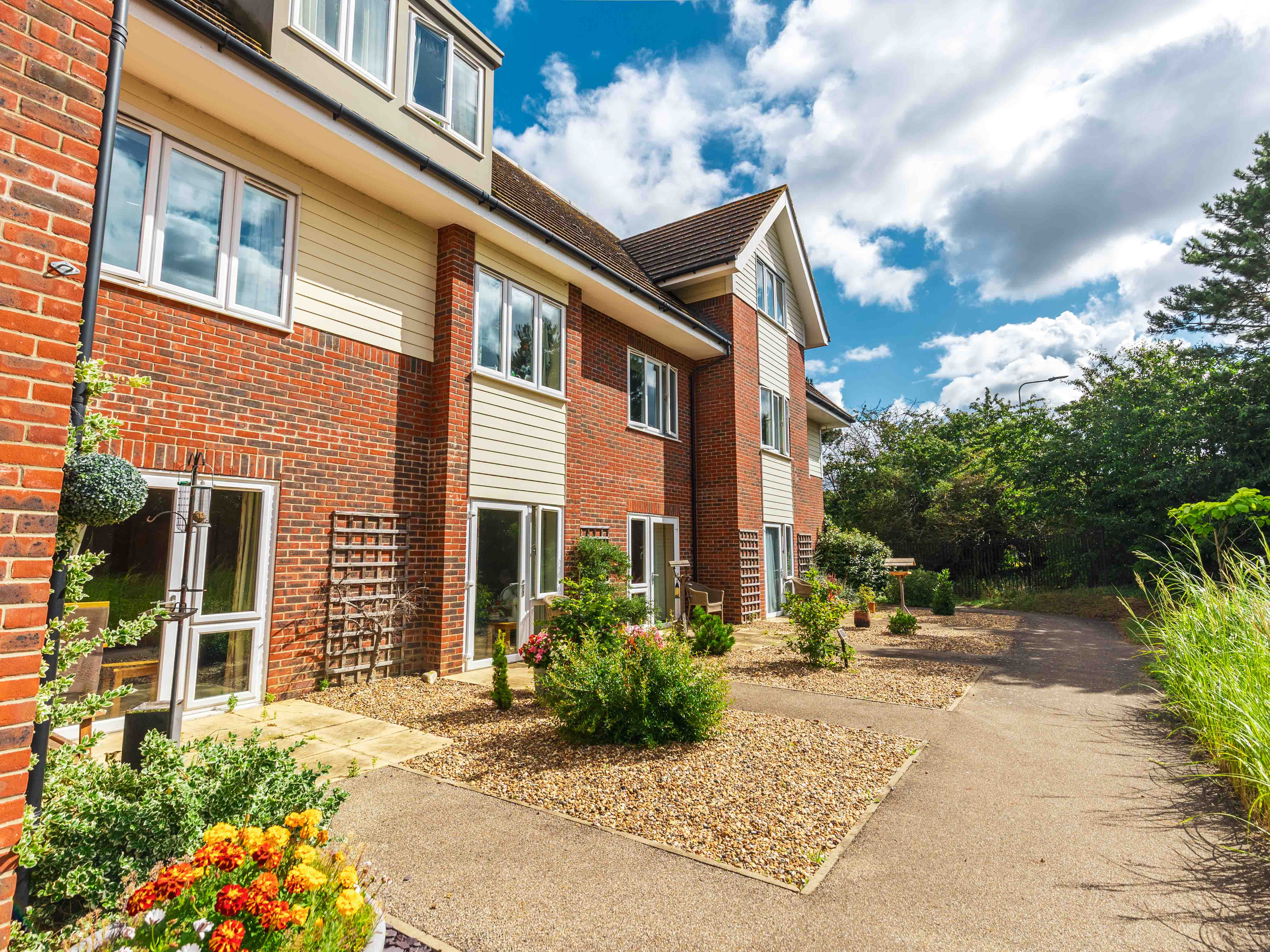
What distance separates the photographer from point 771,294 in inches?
627

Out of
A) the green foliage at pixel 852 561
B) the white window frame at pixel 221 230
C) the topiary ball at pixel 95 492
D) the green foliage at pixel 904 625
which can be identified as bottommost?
the green foliage at pixel 904 625

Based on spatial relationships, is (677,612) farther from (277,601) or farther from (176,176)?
(176,176)

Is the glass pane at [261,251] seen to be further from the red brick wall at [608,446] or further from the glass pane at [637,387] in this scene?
the glass pane at [637,387]

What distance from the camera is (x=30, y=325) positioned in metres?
2.15

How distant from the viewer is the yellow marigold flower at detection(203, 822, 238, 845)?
84.4 inches

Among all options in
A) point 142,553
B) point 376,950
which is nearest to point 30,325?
point 376,950

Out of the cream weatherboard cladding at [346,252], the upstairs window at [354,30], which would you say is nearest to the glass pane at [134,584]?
the cream weatherboard cladding at [346,252]

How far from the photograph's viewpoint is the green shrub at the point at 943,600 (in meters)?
15.7

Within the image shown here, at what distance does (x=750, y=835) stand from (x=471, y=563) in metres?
5.40

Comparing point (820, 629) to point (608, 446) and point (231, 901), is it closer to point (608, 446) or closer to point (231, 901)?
point (608, 446)

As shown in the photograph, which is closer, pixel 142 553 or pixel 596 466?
pixel 142 553

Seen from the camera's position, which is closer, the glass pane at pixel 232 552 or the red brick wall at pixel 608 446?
the glass pane at pixel 232 552

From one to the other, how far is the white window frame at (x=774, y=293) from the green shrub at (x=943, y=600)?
7677mm

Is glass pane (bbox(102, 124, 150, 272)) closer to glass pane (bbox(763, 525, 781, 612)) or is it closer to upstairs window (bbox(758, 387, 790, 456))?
upstairs window (bbox(758, 387, 790, 456))
